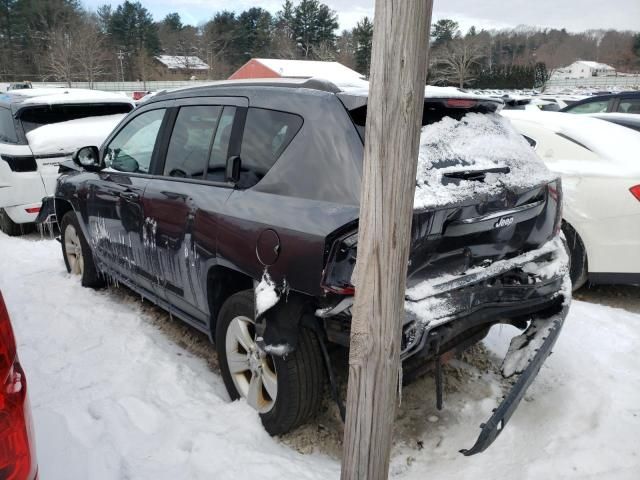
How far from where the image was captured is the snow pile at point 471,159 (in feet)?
7.70

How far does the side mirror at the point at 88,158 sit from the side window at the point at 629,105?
8.83 meters

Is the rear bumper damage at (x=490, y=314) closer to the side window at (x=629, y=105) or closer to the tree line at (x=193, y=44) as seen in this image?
the side window at (x=629, y=105)

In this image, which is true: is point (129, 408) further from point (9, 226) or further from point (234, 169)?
point (9, 226)

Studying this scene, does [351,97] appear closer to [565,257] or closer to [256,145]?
[256,145]

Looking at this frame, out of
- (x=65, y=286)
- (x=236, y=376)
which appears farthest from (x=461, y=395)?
(x=65, y=286)

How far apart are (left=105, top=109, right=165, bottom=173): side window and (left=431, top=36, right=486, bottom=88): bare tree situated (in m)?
52.0

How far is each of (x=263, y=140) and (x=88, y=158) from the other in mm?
2287

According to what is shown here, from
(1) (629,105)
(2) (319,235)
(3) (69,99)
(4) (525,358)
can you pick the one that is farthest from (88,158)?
(1) (629,105)

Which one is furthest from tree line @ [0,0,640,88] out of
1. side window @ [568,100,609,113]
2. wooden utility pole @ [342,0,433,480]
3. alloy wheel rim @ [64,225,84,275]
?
wooden utility pole @ [342,0,433,480]

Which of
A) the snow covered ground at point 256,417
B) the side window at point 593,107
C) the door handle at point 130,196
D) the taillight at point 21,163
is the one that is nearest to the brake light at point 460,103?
the snow covered ground at point 256,417

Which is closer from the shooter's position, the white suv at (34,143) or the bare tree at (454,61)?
the white suv at (34,143)

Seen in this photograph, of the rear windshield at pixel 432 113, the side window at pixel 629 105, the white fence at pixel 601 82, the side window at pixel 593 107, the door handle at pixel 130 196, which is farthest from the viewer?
the white fence at pixel 601 82

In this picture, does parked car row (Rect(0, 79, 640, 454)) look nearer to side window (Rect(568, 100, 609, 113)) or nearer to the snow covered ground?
the snow covered ground

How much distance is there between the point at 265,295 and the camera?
2.46 meters
